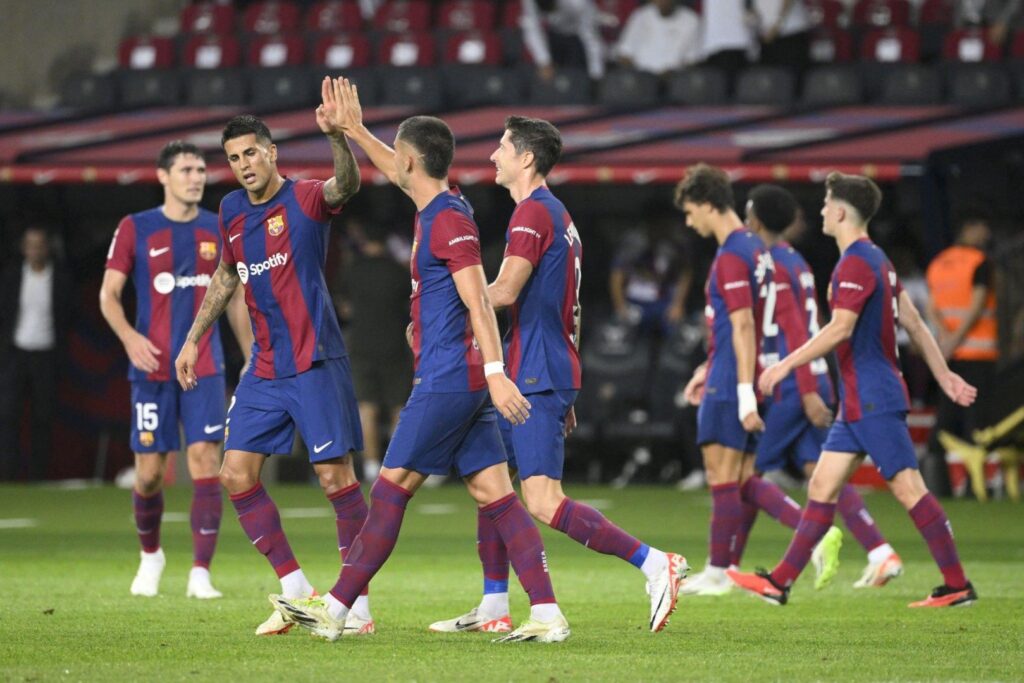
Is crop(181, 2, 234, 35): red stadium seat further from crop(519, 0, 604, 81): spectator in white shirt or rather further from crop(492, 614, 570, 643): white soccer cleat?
crop(492, 614, 570, 643): white soccer cleat

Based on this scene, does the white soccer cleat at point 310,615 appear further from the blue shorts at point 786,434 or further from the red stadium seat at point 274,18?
the red stadium seat at point 274,18

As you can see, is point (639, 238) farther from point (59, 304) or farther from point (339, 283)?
point (59, 304)

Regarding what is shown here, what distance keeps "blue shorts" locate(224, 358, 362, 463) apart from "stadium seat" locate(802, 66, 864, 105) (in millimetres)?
11060

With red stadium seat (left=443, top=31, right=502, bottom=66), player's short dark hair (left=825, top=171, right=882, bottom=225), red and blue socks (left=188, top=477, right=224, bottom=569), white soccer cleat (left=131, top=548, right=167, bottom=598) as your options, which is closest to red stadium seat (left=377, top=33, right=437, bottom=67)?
red stadium seat (left=443, top=31, right=502, bottom=66)

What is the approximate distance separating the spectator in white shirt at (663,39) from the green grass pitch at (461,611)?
6.82 meters

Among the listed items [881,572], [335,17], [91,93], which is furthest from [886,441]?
[335,17]

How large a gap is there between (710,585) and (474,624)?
82.7 inches

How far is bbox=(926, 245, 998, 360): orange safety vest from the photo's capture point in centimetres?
1544

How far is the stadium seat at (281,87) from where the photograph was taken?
19.5 metres

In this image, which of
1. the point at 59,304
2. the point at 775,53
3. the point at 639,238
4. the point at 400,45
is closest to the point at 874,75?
the point at 775,53

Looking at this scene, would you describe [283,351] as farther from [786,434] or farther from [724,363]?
[786,434]

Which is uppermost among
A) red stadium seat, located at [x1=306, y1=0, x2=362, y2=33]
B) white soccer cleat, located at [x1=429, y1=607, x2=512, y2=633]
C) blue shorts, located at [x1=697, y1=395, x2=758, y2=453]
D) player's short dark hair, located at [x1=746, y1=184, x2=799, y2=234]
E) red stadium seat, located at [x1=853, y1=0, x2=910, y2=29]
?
red stadium seat, located at [x1=306, y1=0, x2=362, y2=33]

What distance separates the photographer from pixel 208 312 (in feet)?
26.8

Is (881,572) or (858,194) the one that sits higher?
(858,194)
